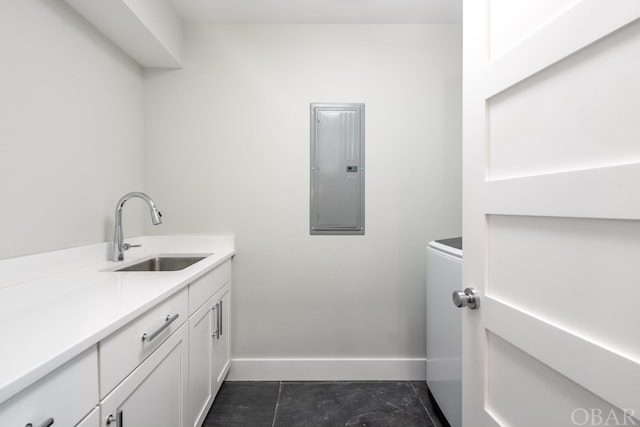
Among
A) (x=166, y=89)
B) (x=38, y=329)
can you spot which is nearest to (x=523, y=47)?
(x=38, y=329)

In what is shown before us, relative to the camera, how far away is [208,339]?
1522mm

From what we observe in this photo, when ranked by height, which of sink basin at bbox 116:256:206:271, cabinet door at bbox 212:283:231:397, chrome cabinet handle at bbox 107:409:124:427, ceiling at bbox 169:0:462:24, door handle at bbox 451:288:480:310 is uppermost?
ceiling at bbox 169:0:462:24

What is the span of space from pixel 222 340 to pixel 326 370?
738mm

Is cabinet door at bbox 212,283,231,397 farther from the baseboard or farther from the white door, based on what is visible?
the white door

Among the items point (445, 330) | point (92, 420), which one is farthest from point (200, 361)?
point (445, 330)

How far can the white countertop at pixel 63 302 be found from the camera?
57 cm

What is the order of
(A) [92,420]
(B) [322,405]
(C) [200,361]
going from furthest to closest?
(B) [322,405] → (C) [200,361] → (A) [92,420]

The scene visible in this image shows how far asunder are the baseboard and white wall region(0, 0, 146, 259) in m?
1.22

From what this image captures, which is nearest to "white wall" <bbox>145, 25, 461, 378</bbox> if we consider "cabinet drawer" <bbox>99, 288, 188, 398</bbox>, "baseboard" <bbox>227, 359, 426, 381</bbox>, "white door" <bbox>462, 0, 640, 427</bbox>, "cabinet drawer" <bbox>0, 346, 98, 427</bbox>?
"baseboard" <bbox>227, 359, 426, 381</bbox>

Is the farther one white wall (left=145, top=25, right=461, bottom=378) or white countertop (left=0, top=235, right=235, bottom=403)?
white wall (left=145, top=25, right=461, bottom=378)

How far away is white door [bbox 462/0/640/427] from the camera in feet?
1.44

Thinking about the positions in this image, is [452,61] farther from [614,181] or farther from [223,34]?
[614,181]

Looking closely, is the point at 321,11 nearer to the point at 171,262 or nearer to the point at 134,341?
the point at 171,262

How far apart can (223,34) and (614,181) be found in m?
2.21
